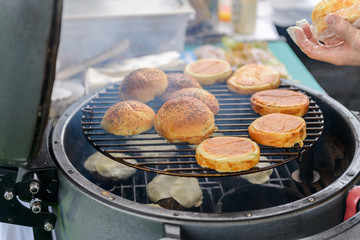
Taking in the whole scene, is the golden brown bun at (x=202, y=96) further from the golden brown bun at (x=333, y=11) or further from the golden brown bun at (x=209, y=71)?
the golden brown bun at (x=333, y=11)

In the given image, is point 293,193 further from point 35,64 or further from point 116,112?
point 35,64

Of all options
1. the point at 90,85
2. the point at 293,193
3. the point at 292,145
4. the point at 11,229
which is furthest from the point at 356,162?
the point at 90,85

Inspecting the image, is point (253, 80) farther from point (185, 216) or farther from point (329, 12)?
point (185, 216)

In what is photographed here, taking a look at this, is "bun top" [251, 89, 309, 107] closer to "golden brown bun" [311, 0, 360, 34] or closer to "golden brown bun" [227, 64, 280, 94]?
"golden brown bun" [227, 64, 280, 94]

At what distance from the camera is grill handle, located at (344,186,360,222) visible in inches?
76.3

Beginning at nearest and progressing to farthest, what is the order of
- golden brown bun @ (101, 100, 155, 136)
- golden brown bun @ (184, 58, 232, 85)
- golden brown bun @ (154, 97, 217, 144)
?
golden brown bun @ (154, 97, 217, 144) → golden brown bun @ (101, 100, 155, 136) → golden brown bun @ (184, 58, 232, 85)

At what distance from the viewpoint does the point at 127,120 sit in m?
2.34

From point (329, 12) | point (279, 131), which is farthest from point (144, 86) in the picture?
point (329, 12)

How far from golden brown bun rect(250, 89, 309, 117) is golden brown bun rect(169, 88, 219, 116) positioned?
0.84ft

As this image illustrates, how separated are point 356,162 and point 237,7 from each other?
483cm

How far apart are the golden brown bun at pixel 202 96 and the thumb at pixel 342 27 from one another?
0.84 meters

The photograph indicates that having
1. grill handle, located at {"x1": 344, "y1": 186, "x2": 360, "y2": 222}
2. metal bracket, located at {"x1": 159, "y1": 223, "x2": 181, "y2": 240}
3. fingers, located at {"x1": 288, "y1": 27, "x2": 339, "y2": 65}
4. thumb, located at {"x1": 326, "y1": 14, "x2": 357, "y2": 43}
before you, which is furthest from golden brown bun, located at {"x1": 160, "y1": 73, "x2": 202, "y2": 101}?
grill handle, located at {"x1": 344, "y1": 186, "x2": 360, "y2": 222}

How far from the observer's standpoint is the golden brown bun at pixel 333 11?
211 cm

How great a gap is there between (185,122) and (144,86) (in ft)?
1.88
